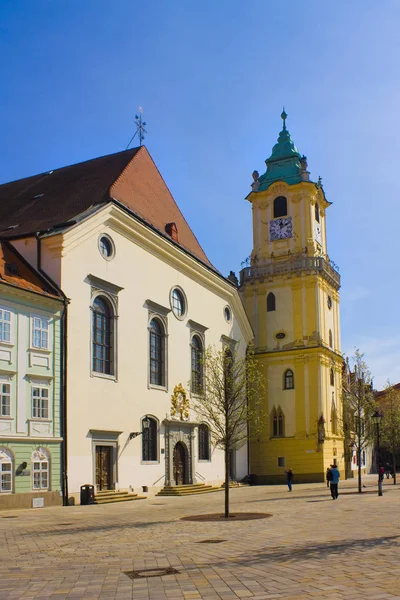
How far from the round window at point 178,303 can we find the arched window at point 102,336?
6643 millimetres

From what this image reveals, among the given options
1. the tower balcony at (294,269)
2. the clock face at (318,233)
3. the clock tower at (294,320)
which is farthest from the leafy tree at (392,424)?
the clock face at (318,233)

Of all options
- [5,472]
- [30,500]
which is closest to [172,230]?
[30,500]

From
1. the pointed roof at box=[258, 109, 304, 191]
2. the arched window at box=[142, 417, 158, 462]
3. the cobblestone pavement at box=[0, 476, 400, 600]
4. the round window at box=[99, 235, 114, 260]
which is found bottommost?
the cobblestone pavement at box=[0, 476, 400, 600]

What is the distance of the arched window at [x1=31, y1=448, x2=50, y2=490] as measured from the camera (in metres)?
26.2

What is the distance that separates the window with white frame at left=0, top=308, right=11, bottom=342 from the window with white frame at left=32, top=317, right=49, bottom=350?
4.40 feet

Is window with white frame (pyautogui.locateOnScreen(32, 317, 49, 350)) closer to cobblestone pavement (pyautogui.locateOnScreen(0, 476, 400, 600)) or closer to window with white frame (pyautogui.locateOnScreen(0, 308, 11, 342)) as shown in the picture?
window with white frame (pyautogui.locateOnScreen(0, 308, 11, 342))

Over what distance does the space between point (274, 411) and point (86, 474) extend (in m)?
24.9

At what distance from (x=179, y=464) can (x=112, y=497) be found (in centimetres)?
808

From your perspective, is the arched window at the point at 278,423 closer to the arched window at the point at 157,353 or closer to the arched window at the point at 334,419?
the arched window at the point at 334,419

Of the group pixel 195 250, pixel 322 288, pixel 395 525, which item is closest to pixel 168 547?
pixel 395 525

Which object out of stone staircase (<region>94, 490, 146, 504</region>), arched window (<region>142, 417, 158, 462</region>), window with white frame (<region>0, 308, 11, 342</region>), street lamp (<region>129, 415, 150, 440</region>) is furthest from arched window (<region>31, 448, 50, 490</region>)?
arched window (<region>142, 417, 158, 462</region>)

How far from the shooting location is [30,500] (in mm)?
25844

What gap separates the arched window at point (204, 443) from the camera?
40750mm

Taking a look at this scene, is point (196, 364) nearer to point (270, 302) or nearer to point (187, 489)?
point (187, 489)
